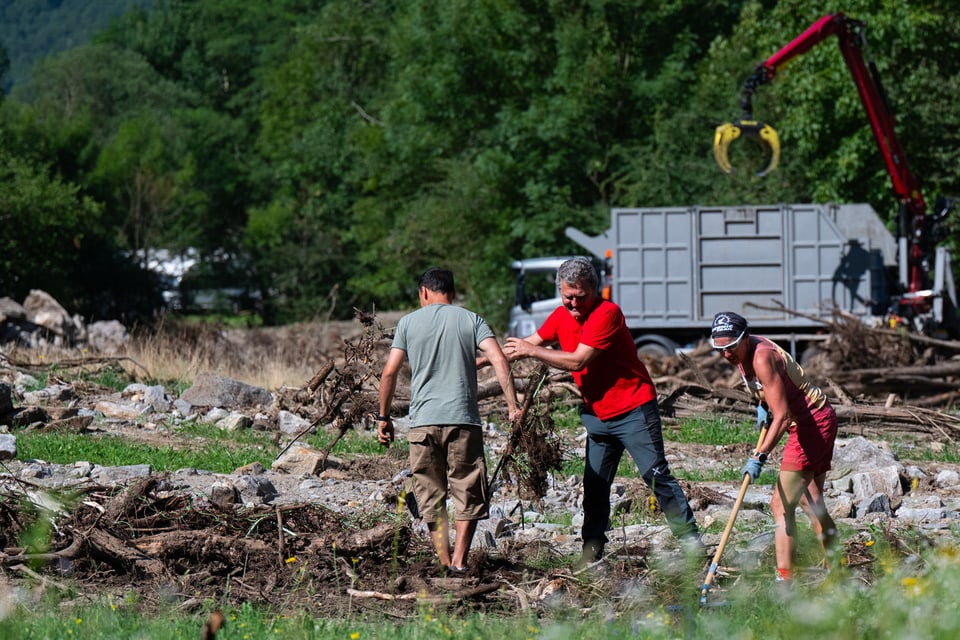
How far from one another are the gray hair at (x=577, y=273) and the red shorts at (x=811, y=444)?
1415 mm

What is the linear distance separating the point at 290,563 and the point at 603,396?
203 cm

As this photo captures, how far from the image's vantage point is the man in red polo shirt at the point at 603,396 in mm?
6844

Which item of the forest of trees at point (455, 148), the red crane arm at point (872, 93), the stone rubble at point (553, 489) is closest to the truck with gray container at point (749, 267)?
the red crane arm at point (872, 93)

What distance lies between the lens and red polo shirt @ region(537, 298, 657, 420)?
6945 millimetres

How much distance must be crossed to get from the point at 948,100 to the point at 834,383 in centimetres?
1164

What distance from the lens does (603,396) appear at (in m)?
7.06

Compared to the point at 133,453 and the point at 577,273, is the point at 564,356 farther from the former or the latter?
the point at 133,453

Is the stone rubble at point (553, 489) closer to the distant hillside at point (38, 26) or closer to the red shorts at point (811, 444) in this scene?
the red shorts at point (811, 444)

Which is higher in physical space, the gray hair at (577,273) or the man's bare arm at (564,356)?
the gray hair at (577,273)

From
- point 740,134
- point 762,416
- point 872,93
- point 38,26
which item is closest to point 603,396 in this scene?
point 762,416

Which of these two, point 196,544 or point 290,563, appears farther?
point 196,544

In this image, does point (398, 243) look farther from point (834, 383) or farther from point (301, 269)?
point (834, 383)

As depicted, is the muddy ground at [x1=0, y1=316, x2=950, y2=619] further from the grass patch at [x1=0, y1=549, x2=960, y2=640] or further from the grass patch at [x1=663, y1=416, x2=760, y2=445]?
the grass patch at [x1=663, y1=416, x2=760, y2=445]

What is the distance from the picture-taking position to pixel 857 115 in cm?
2388
